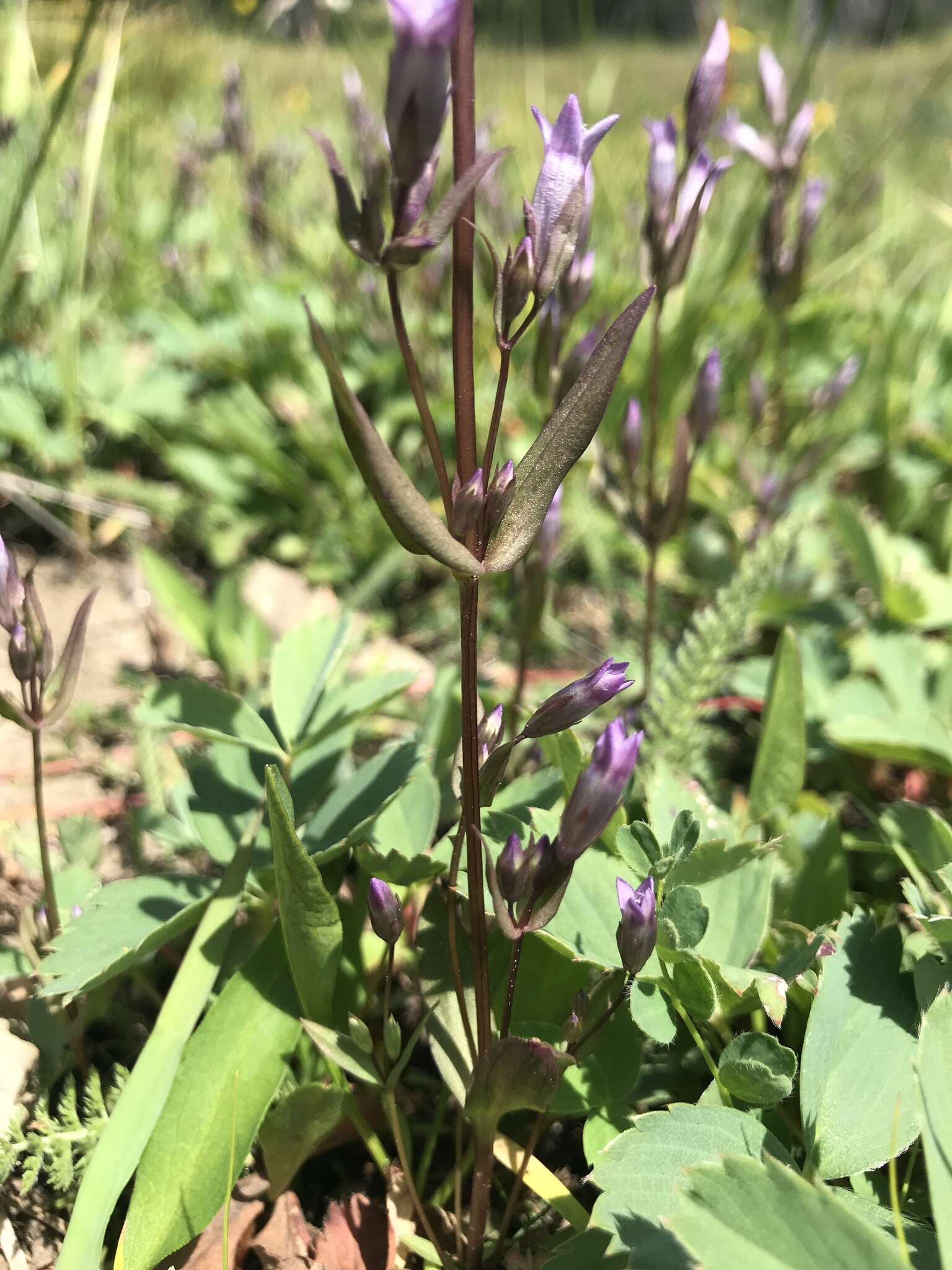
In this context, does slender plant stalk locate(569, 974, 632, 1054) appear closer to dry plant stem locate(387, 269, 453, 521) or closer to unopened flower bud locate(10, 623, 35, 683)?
dry plant stem locate(387, 269, 453, 521)

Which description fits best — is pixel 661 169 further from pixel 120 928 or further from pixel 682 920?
pixel 120 928

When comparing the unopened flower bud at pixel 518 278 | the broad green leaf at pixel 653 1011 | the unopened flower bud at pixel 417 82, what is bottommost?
the broad green leaf at pixel 653 1011

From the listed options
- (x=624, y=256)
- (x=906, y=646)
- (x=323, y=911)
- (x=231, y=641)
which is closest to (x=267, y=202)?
(x=624, y=256)

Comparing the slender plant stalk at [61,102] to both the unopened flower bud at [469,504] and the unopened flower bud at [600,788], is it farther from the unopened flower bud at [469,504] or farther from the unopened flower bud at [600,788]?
the unopened flower bud at [600,788]

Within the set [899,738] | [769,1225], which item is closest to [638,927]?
[769,1225]

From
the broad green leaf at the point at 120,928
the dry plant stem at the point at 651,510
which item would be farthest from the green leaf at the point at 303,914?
the dry plant stem at the point at 651,510

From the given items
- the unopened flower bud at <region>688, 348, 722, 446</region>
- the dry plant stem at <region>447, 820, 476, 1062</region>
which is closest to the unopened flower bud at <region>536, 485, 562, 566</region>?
the unopened flower bud at <region>688, 348, 722, 446</region>

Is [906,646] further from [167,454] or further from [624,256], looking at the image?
[624,256]
